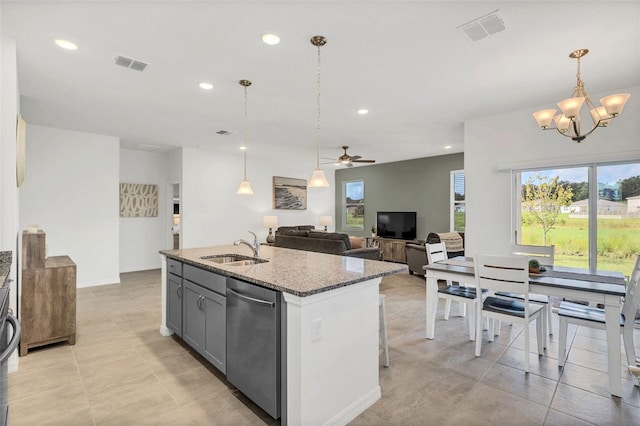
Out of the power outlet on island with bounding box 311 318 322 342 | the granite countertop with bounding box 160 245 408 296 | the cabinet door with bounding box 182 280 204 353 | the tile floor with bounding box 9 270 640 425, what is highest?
the granite countertop with bounding box 160 245 408 296

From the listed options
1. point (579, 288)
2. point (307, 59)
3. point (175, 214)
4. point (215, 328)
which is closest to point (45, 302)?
point (215, 328)

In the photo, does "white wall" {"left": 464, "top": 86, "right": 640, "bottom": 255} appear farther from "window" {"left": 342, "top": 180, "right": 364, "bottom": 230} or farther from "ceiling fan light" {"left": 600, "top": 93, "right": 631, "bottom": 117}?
"window" {"left": 342, "top": 180, "right": 364, "bottom": 230}

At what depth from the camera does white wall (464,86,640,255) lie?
3.75 meters

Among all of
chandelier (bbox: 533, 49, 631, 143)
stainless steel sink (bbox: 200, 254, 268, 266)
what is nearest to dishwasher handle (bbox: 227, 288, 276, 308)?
stainless steel sink (bbox: 200, 254, 268, 266)

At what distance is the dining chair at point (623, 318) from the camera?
99.3 inches

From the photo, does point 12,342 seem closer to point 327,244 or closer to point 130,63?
point 130,63

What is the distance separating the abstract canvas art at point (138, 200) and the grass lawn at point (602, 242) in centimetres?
764

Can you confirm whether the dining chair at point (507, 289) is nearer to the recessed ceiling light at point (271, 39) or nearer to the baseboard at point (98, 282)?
the recessed ceiling light at point (271, 39)

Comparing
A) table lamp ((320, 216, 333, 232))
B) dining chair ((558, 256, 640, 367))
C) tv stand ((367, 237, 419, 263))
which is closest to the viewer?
dining chair ((558, 256, 640, 367))

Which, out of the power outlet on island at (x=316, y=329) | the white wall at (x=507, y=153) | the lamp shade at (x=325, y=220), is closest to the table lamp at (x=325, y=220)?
the lamp shade at (x=325, y=220)

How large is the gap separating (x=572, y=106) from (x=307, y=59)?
2.29 meters

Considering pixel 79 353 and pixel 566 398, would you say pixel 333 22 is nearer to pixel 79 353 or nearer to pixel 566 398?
pixel 566 398

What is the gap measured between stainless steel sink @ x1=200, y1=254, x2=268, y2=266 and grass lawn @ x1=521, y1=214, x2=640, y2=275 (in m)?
4.12

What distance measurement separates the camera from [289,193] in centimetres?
898
